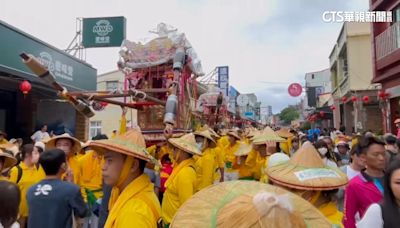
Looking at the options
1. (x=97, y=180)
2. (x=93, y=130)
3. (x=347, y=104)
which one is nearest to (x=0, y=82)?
(x=97, y=180)

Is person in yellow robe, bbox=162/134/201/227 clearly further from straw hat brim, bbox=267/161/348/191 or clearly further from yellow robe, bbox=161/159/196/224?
straw hat brim, bbox=267/161/348/191

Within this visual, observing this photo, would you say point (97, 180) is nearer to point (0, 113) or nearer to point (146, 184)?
point (146, 184)

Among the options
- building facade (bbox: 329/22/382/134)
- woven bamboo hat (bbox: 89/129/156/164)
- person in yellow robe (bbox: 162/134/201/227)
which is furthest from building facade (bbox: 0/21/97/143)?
building facade (bbox: 329/22/382/134)

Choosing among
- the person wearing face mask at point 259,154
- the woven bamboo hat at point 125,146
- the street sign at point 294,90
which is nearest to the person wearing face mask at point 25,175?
the woven bamboo hat at point 125,146

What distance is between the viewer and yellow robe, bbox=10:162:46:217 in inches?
177

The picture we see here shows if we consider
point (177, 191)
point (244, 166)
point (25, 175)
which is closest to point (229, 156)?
point (244, 166)

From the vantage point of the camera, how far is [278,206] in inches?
46.8

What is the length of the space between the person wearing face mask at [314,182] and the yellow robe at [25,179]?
3.22 m

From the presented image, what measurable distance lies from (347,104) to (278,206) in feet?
77.7

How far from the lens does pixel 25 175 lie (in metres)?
4.68

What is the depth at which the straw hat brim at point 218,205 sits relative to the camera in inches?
52.1

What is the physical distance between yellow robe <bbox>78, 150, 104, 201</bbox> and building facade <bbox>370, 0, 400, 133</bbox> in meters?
10.9

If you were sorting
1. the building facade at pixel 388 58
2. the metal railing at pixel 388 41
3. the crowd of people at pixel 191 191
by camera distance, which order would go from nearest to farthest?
the crowd of people at pixel 191 191 → the metal railing at pixel 388 41 → the building facade at pixel 388 58

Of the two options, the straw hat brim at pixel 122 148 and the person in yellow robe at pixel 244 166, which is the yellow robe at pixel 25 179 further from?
the person in yellow robe at pixel 244 166
